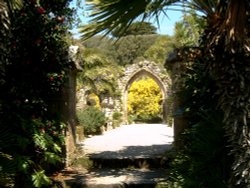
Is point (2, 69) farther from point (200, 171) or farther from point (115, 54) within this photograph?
point (115, 54)

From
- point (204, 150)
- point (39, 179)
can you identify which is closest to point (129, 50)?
point (39, 179)

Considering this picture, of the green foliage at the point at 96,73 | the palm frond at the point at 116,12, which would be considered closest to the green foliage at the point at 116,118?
the green foliage at the point at 96,73

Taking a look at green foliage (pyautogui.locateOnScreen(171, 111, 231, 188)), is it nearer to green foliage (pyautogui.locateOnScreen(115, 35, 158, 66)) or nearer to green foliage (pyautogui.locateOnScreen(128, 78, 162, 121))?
green foliage (pyautogui.locateOnScreen(128, 78, 162, 121))

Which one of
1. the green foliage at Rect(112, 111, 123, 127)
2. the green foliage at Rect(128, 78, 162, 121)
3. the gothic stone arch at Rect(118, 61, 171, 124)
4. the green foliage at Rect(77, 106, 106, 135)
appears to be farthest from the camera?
the green foliage at Rect(128, 78, 162, 121)

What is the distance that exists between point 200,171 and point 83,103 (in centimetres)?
1390

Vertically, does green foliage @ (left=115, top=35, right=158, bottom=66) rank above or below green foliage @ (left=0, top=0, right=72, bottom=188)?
above

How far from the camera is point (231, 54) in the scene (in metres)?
4.11

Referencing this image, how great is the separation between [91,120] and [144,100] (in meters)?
13.5

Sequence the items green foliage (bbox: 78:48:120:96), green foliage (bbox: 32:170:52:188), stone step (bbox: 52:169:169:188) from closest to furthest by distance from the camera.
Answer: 1. green foliage (bbox: 32:170:52:188)
2. stone step (bbox: 52:169:169:188)
3. green foliage (bbox: 78:48:120:96)

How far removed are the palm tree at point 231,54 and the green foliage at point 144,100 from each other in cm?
2235

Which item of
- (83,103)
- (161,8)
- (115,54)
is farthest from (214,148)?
(115,54)

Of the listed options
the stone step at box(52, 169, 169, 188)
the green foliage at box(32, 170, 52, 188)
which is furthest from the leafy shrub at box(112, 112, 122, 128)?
the green foliage at box(32, 170, 52, 188)

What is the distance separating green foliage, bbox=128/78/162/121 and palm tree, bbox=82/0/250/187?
22348mm

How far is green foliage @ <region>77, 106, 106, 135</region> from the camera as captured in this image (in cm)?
1358
